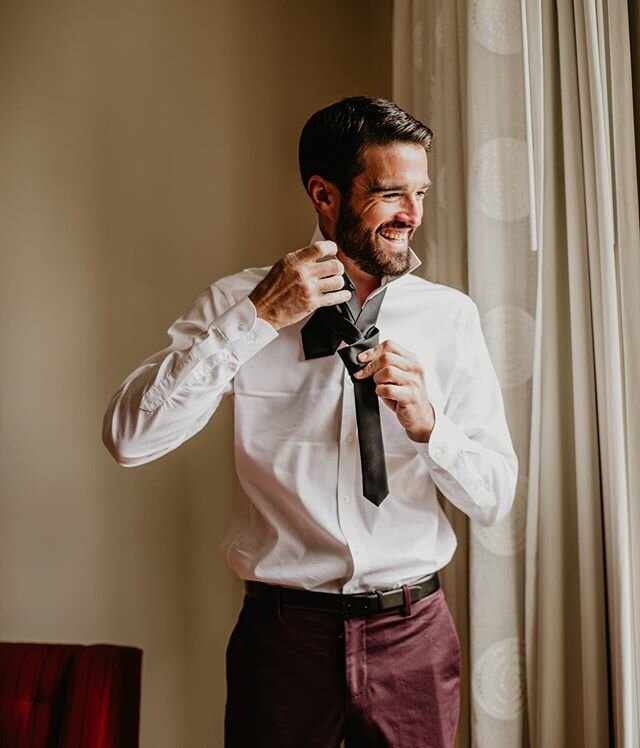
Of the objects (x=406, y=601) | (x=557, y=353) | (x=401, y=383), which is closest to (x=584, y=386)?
(x=557, y=353)

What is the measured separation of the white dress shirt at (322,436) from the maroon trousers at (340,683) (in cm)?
7

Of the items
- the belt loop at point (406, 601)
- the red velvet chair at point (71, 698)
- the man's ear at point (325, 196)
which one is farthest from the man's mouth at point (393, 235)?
the red velvet chair at point (71, 698)

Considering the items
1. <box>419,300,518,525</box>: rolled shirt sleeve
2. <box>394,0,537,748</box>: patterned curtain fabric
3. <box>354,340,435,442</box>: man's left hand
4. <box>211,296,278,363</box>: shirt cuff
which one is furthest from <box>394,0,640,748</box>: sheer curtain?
<box>211,296,278,363</box>: shirt cuff

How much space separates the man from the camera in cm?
129

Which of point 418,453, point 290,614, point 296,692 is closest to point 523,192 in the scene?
point 418,453

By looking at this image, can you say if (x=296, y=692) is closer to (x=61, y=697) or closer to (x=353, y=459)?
(x=353, y=459)

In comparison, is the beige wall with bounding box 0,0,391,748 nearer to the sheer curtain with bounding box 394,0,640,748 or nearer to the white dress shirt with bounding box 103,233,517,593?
the white dress shirt with bounding box 103,233,517,593

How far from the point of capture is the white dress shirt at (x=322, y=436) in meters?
1.30

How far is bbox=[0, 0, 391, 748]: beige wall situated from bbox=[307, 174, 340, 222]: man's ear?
Result: 0.58m

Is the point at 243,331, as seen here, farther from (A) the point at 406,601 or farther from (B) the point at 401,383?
(A) the point at 406,601

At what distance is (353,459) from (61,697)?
79cm

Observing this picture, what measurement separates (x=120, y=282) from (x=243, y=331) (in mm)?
794

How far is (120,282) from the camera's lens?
1.96 meters

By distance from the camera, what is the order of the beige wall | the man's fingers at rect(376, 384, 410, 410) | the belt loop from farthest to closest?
the beige wall
the belt loop
the man's fingers at rect(376, 384, 410, 410)
